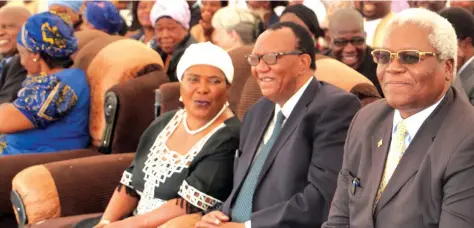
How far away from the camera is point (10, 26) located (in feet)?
17.8

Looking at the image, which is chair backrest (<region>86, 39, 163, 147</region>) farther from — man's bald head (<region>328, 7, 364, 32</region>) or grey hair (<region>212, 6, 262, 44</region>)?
man's bald head (<region>328, 7, 364, 32</region>)

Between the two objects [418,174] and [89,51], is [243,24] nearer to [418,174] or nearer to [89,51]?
[89,51]

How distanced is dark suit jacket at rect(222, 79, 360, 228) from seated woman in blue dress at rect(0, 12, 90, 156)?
1.71m

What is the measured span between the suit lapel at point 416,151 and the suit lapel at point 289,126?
0.71m

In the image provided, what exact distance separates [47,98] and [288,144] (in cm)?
179

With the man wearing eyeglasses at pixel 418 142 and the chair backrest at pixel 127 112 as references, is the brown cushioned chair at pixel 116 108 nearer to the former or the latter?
the chair backrest at pixel 127 112

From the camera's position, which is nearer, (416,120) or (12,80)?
(416,120)

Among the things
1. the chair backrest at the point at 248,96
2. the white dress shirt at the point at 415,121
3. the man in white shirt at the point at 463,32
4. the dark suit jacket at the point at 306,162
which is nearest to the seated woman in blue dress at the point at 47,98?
the chair backrest at the point at 248,96

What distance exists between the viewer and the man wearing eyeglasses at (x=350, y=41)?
4.55 metres

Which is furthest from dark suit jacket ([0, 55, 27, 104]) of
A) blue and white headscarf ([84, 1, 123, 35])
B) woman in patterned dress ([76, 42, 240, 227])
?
woman in patterned dress ([76, 42, 240, 227])

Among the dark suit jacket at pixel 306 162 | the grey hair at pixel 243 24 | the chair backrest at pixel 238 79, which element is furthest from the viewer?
the grey hair at pixel 243 24

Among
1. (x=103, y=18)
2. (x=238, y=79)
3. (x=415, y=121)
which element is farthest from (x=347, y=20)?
(x=415, y=121)

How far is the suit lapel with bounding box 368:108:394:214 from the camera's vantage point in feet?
7.61

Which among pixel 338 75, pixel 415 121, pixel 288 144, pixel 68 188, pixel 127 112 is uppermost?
pixel 415 121
